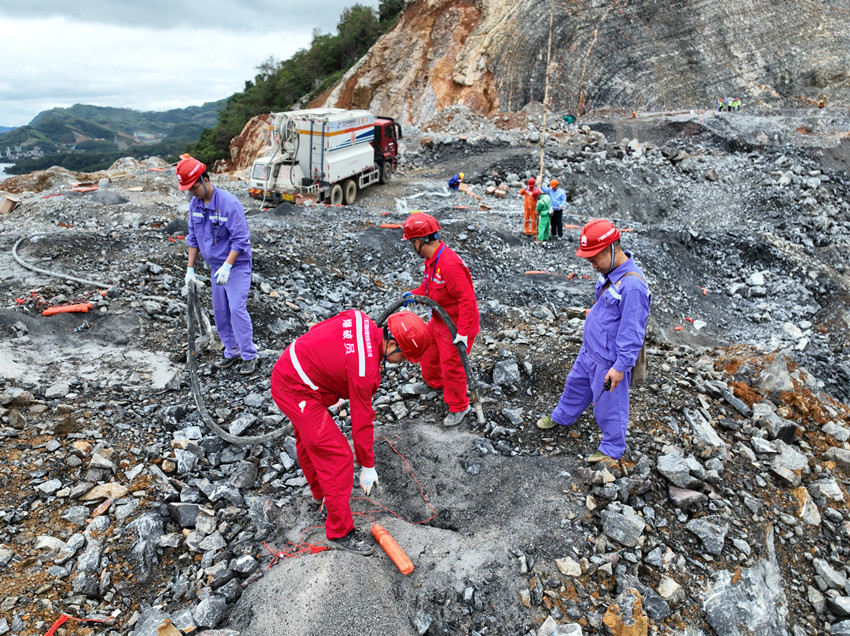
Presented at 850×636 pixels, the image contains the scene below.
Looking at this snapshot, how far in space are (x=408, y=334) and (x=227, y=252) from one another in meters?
2.70

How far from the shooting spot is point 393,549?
3066mm

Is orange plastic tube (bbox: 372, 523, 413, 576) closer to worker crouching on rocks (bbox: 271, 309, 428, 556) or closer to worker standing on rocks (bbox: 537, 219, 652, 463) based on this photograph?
worker crouching on rocks (bbox: 271, 309, 428, 556)

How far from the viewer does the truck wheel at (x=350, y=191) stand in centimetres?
1362

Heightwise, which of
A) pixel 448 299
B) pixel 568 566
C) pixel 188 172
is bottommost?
pixel 568 566

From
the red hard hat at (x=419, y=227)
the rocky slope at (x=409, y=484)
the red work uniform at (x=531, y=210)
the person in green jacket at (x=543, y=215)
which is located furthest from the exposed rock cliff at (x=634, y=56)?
the red hard hat at (x=419, y=227)

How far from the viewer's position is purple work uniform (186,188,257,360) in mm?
4773

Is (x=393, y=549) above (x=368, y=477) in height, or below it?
below

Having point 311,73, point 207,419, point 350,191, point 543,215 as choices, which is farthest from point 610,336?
point 311,73

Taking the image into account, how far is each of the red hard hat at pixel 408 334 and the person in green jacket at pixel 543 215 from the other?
7.87 metres

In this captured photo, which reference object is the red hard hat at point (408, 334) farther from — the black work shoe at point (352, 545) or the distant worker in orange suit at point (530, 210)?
the distant worker in orange suit at point (530, 210)

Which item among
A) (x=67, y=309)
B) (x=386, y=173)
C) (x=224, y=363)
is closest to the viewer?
(x=224, y=363)

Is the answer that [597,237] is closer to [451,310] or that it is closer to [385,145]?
[451,310]

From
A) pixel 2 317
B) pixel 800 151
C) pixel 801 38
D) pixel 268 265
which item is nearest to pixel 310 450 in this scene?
pixel 2 317

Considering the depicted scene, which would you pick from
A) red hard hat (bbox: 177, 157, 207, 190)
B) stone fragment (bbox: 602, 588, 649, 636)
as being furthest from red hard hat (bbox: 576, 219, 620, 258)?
red hard hat (bbox: 177, 157, 207, 190)
